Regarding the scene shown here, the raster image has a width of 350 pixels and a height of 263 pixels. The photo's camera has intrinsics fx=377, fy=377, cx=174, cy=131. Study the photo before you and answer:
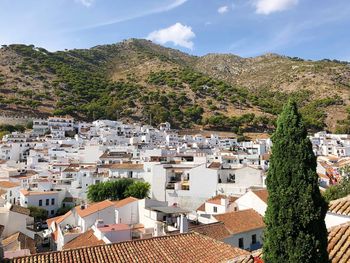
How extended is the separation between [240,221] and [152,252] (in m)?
11.8

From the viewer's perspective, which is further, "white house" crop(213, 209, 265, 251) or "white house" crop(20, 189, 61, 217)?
"white house" crop(20, 189, 61, 217)

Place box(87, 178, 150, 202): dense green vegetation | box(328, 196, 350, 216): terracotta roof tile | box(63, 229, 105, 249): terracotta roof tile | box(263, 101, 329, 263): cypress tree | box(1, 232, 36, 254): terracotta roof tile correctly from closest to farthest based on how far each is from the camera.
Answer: box(263, 101, 329, 263): cypress tree → box(328, 196, 350, 216): terracotta roof tile → box(63, 229, 105, 249): terracotta roof tile → box(1, 232, 36, 254): terracotta roof tile → box(87, 178, 150, 202): dense green vegetation

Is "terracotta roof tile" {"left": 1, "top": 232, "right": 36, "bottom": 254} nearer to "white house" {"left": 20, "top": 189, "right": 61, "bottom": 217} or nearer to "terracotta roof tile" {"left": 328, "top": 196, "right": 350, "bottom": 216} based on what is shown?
"white house" {"left": 20, "top": 189, "right": 61, "bottom": 217}

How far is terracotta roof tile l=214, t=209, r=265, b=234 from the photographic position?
21.7m

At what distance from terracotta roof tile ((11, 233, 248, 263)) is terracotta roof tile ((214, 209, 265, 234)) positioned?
8790 mm

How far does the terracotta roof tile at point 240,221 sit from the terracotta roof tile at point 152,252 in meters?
8.79

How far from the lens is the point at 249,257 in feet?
27.2

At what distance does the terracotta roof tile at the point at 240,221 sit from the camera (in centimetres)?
2169

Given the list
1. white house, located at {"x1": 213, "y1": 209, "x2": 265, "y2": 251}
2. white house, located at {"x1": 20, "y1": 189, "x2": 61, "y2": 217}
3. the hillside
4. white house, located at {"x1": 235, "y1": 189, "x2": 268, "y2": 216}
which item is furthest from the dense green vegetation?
the hillside

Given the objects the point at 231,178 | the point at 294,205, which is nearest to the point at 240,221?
the point at 231,178

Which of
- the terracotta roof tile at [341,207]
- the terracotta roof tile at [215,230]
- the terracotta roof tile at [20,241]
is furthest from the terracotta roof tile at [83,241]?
the terracotta roof tile at [341,207]

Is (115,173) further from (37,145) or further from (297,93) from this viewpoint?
(297,93)

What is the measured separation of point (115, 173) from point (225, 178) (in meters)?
12.9

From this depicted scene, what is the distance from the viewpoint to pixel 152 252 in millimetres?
11969
